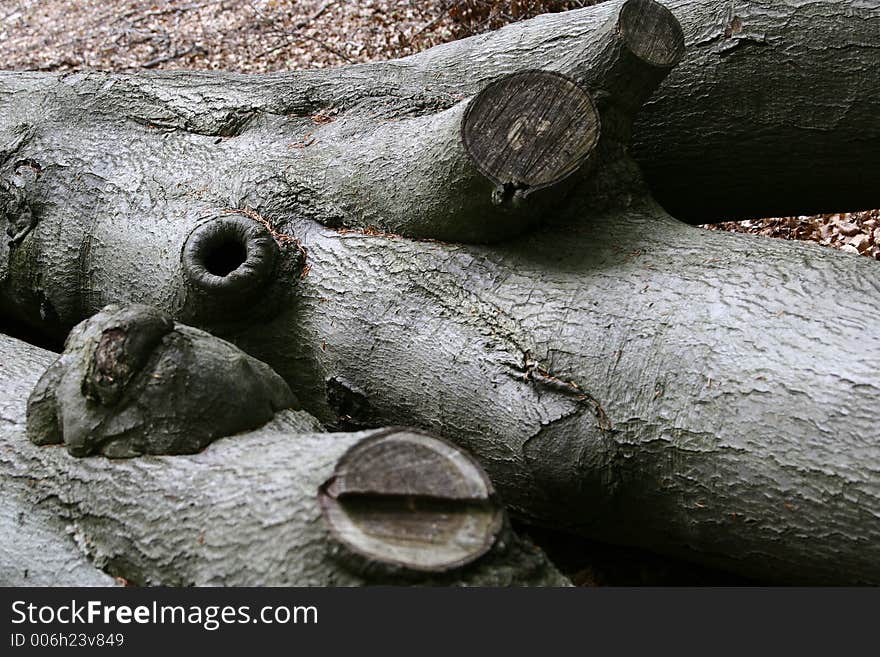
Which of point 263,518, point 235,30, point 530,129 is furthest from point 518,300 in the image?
point 235,30

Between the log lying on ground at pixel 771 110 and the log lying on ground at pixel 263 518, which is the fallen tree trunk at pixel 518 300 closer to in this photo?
the log lying on ground at pixel 771 110

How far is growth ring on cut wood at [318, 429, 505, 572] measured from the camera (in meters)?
1.84

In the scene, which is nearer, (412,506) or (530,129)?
(412,506)

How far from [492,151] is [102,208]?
1.60m

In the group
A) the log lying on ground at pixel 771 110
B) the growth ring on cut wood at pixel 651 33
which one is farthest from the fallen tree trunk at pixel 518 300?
the log lying on ground at pixel 771 110

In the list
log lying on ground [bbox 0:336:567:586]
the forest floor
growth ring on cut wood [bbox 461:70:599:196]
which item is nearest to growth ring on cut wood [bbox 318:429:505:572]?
log lying on ground [bbox 0:336:567:586]

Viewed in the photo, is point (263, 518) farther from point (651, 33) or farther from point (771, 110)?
point (771, 110)

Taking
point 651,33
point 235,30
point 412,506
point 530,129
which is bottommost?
point 235,30

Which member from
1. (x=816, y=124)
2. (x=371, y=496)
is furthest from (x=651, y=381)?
(x=816, y=124)

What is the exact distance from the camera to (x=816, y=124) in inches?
120

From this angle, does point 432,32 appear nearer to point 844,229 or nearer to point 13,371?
point 844,229

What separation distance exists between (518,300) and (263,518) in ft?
3.63

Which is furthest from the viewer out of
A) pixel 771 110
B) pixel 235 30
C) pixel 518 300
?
pixel 235 30

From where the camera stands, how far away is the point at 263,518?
196cm
